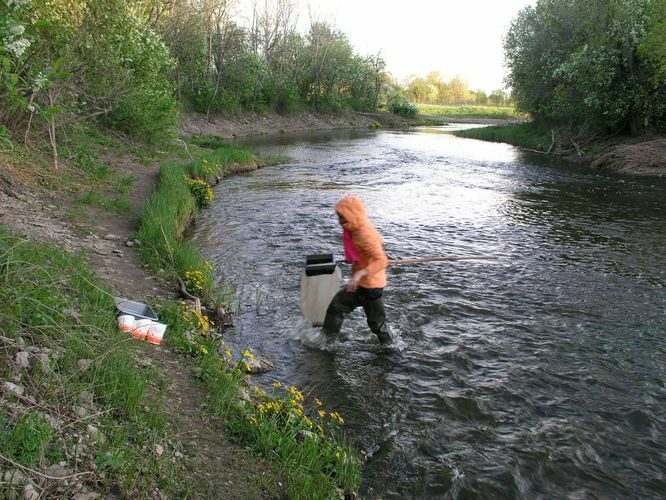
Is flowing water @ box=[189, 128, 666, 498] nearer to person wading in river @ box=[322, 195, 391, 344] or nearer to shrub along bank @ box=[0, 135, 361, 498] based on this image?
person wading in river @ box=[322, 195, 391, 344]

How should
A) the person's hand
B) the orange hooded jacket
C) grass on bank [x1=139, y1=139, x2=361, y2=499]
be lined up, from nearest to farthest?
grass on bank [x1=139, y1=139, x2=361, y2=499], the orange hooded jacket, the person's hand

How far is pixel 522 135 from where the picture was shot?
138 ft

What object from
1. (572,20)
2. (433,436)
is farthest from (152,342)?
(572,20)

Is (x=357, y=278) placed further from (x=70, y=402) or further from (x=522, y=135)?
(x=522, y=135)

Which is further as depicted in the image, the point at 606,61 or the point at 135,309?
the point at 606,61

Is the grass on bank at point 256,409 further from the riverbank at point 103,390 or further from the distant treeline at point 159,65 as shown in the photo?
the distant treeline at point 159,65

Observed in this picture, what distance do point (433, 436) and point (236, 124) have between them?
45.7 meters

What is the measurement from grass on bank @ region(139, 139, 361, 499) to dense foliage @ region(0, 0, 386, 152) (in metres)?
2.84

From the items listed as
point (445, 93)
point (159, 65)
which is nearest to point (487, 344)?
point (159, 65)

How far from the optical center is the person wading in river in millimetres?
5840

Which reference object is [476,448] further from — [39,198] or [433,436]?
[39,198]

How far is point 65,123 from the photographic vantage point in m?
13.4

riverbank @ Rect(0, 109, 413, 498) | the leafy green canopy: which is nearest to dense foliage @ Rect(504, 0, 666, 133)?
the leafy green canopy

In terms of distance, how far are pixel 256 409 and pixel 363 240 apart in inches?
93.5
